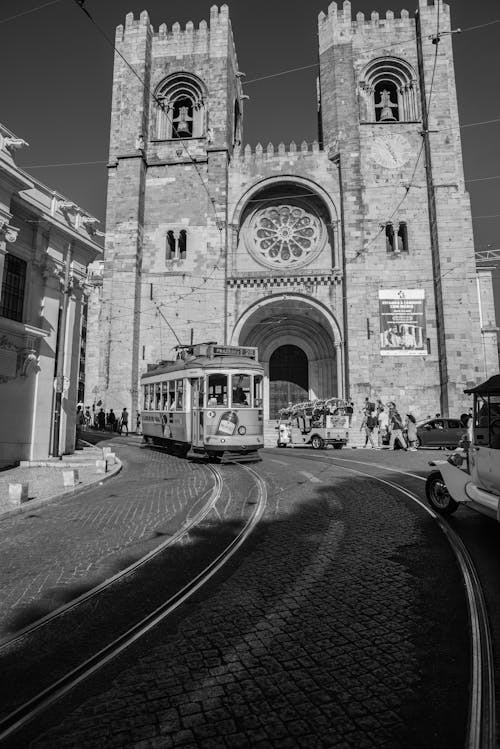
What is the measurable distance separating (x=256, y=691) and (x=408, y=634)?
3.76ft

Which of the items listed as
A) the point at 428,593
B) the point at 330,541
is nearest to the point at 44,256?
the point at 330,541

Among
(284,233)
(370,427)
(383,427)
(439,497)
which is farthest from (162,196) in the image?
(439,497)

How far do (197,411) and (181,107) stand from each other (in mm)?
23370

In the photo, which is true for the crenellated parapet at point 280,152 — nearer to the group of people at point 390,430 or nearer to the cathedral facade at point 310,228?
the cathedral facade at point 310,228

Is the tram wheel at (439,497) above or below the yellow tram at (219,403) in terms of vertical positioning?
below

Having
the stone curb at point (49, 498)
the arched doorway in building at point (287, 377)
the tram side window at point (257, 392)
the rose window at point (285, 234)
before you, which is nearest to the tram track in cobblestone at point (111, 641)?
the stone curb at point (49, 498)

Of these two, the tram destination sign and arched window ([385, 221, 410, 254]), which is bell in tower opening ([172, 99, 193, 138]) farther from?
the tram destination sign

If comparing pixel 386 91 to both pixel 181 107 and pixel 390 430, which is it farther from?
pixel 390 430

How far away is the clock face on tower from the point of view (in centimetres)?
2345

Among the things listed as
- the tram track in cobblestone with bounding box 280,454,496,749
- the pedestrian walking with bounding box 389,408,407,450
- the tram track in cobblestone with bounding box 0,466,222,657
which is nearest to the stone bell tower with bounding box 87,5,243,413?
the pedestrian walking with bounding box 389,408,407,450

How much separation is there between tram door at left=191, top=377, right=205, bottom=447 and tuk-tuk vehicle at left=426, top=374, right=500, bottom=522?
6786 mm

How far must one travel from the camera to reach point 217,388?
38.0 feet

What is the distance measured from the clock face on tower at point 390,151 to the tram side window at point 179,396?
1875 cm

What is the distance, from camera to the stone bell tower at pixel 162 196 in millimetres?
23062
